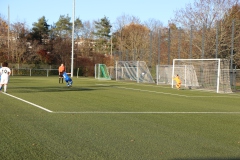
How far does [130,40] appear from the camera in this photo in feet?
222

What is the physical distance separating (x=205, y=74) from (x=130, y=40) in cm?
3899

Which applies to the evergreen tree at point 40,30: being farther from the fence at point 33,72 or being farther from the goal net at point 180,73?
the goal net at point 180,73

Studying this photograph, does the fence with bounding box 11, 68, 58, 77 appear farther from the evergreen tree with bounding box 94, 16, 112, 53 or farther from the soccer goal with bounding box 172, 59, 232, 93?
the soccer goal with bounding box 172, 59, 232, 93

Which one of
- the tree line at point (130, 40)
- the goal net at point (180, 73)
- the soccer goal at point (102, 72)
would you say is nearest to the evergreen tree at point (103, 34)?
the tree line at point (130, 40)

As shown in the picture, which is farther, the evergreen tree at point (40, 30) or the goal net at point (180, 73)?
the evergreen tree at point (40, 30)

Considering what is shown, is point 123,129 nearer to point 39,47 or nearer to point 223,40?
point 223,40

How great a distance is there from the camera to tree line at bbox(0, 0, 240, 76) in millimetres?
37156

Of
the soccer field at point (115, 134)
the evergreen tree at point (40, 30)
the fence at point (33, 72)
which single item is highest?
the evergreen tree at point (40, 30)

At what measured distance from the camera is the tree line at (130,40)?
37156 millimetres

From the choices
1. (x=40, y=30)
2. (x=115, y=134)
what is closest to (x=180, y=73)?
(x=115, y=134)

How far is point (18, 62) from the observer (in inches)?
2448

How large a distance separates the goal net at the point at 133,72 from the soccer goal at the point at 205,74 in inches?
208

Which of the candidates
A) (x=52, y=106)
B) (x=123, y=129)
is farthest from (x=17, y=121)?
(x=52, y=106)

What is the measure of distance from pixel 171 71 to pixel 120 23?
4420 centimetres
